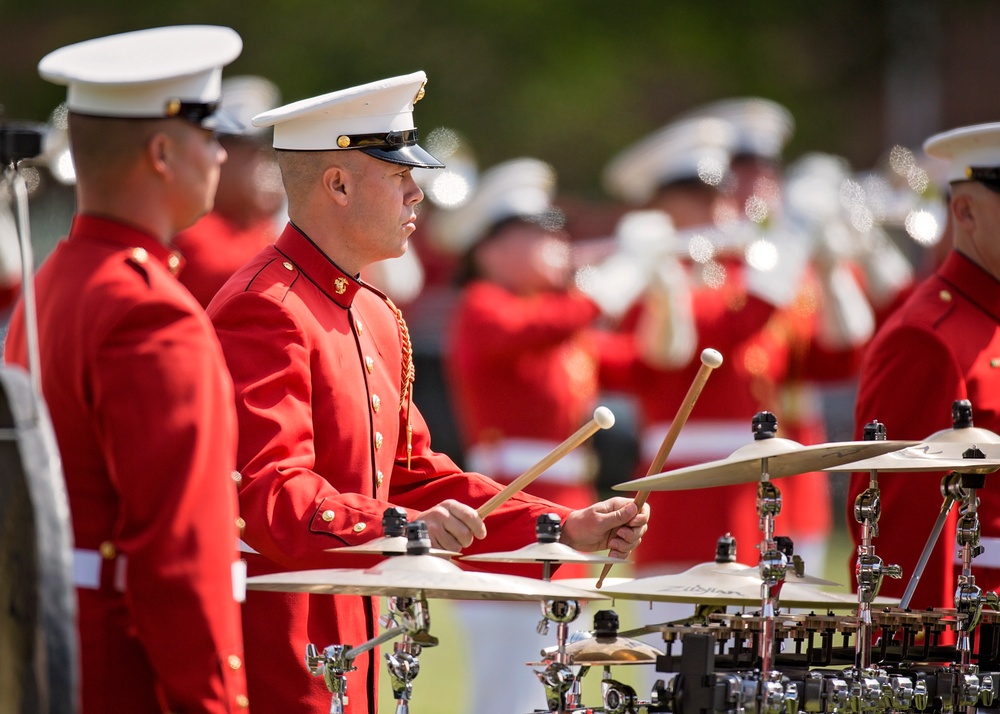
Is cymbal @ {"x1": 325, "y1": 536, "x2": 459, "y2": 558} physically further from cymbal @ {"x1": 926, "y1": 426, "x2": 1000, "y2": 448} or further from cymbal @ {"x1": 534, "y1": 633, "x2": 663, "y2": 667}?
cymbal @ {"x1": 926, "y1": 426, "x2": 1000, "y2": 448}

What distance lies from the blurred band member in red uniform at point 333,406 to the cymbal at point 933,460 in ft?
1.94

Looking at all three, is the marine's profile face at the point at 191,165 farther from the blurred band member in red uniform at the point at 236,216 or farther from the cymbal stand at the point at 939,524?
the blurred band member in red uniform at the point at 236,216

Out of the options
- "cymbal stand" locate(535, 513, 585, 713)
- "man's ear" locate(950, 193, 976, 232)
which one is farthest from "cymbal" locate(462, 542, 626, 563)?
"man's ear" locate(950, 193, 976, 232)

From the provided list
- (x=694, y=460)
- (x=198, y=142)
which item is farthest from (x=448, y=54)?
(x=198, y=142)

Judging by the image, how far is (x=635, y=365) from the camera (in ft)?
26.3

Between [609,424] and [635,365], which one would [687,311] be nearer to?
[635,365]

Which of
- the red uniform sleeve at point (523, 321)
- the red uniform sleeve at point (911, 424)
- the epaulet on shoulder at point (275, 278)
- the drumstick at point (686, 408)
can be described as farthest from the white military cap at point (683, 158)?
the epaulet on shoulder at point (275, 278)

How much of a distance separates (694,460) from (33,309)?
4757 mm

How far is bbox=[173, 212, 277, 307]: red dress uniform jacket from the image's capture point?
7742mm

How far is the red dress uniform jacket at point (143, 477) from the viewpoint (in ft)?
9.88

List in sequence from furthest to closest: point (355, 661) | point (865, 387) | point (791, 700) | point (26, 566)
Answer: point (865, 387)
point (355, 661)
point (791, 700)
point (26, 566)

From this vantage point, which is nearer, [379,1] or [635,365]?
[635,365]

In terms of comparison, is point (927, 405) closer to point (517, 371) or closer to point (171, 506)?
point (171, 506)

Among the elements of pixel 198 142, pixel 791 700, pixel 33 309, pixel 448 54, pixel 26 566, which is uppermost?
pixel 448 54
